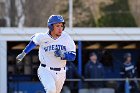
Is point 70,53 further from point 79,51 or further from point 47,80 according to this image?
point 79,51

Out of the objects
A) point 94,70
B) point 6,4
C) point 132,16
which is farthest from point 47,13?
point 94,70

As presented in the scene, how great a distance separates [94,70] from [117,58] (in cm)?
205

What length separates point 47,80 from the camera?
350 inches

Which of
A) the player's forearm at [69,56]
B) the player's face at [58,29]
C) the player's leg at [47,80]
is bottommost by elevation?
the player's leg at [47,80]

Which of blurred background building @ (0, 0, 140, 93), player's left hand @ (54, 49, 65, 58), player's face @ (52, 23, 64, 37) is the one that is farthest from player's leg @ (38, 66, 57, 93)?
blurred background building @ (0, 0, 140, 93)

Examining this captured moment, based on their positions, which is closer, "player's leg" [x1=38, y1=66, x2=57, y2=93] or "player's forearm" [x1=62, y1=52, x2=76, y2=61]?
"player's forearm" [x1=62, y1=52, x2=76, y2=61]

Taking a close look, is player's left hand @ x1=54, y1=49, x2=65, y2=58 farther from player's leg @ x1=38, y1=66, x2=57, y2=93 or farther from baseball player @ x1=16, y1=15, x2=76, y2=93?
player's leg @ x1=38, y1=66, x2=57, y2=93

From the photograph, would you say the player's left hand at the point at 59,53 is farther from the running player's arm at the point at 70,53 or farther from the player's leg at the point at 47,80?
the player's leg at the point at 47,80

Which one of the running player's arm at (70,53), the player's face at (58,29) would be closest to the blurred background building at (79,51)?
the running player's arm at (70,53)

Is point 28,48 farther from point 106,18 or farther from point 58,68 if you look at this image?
point 106,18

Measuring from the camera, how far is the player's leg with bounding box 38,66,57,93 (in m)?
8.82

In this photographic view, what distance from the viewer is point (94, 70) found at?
13.9m

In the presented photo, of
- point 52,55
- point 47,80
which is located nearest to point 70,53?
point 52,55

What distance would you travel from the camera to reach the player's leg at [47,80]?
8820 millimetres
